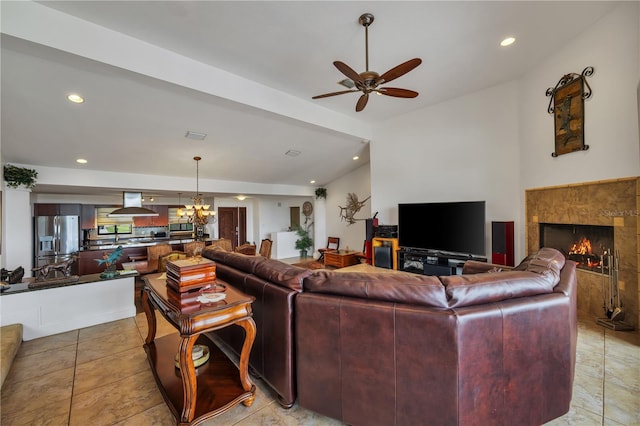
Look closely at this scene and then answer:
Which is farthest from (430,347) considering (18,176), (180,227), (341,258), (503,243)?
(180,227)

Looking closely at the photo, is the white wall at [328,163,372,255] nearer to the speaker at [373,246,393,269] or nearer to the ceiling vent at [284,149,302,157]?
the speaker at [373,246,393,269]

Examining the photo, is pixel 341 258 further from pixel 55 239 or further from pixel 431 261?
pixel 55 239

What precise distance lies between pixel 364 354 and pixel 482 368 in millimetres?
596

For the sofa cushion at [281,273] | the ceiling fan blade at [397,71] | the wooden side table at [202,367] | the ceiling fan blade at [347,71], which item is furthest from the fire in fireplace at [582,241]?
the wooden side table at [202,367]

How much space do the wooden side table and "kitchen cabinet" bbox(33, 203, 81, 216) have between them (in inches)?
286

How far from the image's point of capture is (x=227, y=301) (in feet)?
5.13

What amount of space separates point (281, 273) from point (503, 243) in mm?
3574

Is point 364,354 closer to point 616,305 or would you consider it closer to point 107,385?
point 107,385

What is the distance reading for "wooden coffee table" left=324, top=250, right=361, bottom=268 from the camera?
663 centimetres

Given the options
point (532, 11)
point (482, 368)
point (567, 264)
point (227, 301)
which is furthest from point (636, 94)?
point (227, 301)

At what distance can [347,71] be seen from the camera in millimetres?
2158

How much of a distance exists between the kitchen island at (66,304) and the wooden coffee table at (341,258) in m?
4.54

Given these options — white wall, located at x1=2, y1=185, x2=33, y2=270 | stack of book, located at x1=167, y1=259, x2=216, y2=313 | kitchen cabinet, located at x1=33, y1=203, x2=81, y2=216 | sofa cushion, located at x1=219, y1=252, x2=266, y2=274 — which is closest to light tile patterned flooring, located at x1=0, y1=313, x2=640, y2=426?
stack of book, located at x1=167, y1=259, x2=216, y2=313

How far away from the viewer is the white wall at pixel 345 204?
716 cm
